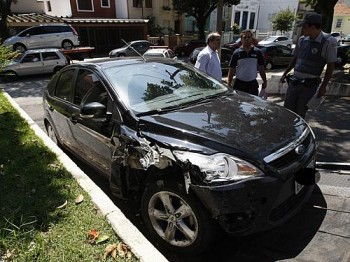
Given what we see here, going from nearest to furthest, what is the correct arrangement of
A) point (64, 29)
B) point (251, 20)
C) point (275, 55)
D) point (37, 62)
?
point (37, 62)
point (275, 55)
point (64, 29)
point (251, 20)

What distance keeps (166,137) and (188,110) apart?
0.58 meters

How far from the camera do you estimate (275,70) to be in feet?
61.8

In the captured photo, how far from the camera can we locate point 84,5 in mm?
30172

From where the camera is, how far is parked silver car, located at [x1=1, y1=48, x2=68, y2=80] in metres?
16.0

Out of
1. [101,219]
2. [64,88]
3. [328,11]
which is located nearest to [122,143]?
[101,219]

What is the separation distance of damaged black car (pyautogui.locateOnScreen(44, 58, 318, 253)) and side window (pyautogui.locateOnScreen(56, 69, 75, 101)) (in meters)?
0.30

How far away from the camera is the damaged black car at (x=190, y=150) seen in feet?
7.94

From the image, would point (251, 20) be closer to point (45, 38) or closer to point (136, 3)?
point (136, 3)

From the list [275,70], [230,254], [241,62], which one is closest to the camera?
[230,254]

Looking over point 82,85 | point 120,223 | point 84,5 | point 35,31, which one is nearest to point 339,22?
point 84,5

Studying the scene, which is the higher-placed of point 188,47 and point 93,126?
point 93,126

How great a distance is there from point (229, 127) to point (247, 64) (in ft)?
8.84

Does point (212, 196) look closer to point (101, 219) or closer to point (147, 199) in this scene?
point (147, 199)

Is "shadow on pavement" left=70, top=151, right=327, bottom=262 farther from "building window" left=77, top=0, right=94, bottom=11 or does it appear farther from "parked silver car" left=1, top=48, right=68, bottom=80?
"building window" left=77, top=0, right=94, bottom=11
